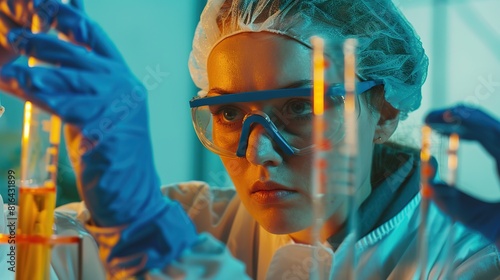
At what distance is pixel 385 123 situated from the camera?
1.66 metres

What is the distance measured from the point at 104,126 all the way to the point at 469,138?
2.01 ft

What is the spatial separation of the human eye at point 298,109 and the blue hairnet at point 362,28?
0.15 meters

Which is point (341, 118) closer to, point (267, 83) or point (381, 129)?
point (267, 83)

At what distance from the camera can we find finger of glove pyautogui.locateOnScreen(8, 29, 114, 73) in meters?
0.95

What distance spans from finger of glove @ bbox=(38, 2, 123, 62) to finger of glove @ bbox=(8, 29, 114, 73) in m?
0.03

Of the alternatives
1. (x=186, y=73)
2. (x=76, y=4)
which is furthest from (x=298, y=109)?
(x=186, y=73)

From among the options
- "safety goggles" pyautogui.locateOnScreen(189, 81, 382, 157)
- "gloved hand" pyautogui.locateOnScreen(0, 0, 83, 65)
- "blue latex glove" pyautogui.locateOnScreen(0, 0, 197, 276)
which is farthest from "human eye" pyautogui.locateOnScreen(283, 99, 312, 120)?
"gloved hand" pyautogui.locateOnScreen(0, 0, 83, 65)

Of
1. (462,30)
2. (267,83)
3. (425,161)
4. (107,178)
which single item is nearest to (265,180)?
(267,83)

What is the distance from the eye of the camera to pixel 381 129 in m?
1.65

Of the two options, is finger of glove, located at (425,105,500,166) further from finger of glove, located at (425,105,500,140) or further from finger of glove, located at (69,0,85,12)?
finger of glove, located at (69,0,85,12)

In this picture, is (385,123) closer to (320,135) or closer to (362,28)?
(362,28)

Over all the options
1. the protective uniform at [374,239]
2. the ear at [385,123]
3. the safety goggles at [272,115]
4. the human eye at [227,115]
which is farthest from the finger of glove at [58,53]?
the ear at [385,123]

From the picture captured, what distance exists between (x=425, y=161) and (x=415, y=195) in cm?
66

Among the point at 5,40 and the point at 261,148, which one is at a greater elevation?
the point at 5,40
